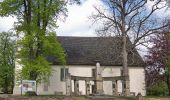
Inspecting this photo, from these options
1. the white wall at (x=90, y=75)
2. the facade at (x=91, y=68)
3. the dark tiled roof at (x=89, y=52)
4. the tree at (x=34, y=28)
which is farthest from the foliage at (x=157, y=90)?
the tree at (x=34, y=28)

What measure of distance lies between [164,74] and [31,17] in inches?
820

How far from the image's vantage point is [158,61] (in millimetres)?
58781

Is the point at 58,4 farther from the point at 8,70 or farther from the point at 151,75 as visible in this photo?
the point at 8,70

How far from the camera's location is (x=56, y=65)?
60.6 metres

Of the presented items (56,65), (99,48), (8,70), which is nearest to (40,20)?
(56,65)

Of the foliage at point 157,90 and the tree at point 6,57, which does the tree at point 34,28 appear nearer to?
the foliage at point 157,90

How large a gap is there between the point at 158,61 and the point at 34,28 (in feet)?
64.3

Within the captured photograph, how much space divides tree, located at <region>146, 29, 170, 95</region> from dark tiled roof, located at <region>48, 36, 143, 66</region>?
2.07 meters

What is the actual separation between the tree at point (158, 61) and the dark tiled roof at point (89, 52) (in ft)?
6.78

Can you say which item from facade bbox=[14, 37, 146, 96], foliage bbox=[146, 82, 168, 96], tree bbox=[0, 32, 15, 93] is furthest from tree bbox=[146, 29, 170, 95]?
tree bbox=[0, 32, 15, 93]

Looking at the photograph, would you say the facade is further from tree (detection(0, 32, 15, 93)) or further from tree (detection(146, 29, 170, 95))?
tree (detection(0, 32, 15, 93))

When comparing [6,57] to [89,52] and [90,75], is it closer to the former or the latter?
[89,52]

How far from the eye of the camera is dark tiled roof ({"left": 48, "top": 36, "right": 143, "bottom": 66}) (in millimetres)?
60812

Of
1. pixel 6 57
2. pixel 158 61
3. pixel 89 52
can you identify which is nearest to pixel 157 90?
pixel 158 61
